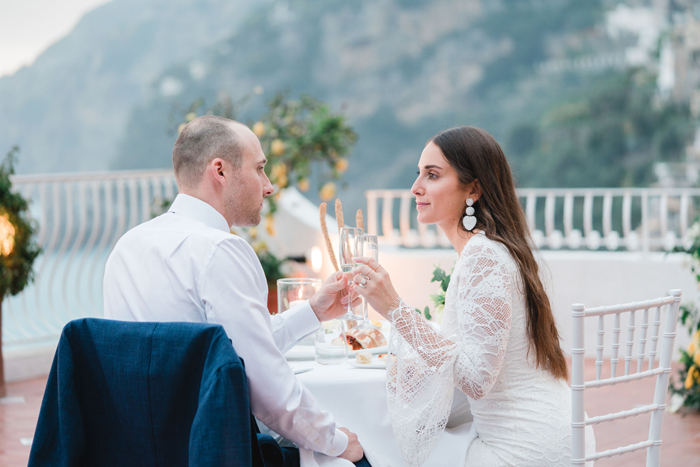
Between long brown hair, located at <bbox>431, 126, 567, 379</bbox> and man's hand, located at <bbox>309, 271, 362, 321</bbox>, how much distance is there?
37cm

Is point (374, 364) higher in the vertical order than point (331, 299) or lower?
lower

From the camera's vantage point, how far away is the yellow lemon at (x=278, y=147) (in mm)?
5289

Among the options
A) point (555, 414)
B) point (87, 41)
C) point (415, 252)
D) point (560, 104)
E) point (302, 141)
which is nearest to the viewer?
point (555, 414)

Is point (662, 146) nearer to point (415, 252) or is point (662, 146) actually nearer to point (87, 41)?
point (415, 252)

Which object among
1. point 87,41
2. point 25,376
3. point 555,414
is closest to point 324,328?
point 555,414

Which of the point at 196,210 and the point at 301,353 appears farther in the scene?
the point at 301,353

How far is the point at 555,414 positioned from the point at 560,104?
19.8 meters

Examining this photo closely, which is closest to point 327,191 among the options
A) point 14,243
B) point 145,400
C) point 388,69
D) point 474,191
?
point 14,243

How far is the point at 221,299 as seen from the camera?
1.33 metres

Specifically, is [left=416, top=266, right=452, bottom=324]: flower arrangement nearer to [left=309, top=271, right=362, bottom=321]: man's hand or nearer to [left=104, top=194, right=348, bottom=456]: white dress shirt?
[left=309, top=271, right=362, bottom=321]: man's hand

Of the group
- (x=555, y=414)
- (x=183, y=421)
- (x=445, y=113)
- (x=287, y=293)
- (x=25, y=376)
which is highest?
(x=445, y=113)

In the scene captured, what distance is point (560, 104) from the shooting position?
786 inches

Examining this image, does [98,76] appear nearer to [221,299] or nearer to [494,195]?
[494,195]

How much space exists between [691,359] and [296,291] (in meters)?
2.72
